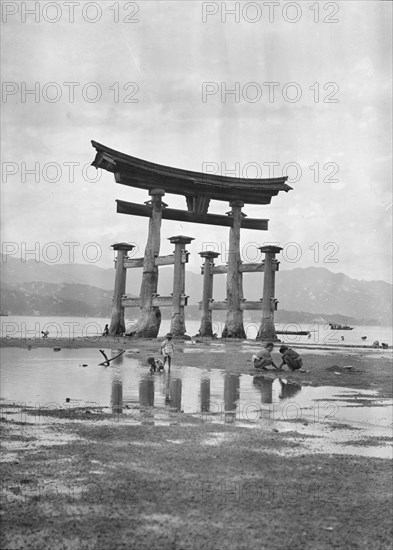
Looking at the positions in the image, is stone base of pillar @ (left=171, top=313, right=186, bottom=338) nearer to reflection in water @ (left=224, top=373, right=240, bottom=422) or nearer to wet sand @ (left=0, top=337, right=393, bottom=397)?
wet sand @ (left=0, top=337, right=393, bottom=397)

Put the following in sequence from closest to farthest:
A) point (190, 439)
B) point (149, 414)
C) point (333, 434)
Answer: point (190, 439), point (333, 434), point (149, 414)

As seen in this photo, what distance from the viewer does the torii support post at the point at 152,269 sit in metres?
29.0

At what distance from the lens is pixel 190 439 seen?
25.7 ft

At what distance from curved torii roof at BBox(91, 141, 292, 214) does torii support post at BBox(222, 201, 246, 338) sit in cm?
96

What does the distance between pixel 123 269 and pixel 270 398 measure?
21204mm

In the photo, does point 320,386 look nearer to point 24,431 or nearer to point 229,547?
point 24,431

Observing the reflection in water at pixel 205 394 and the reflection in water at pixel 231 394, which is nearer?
the reflection in water at pixel 231 394

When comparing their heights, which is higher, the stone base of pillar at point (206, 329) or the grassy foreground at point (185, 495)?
the stone base of pillar at point (206, 329)

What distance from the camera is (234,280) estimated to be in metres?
32.1

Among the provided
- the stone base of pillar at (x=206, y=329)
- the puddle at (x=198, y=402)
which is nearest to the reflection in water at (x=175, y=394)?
the puddle at (x=198, y=402)

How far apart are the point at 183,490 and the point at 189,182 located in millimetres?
25750

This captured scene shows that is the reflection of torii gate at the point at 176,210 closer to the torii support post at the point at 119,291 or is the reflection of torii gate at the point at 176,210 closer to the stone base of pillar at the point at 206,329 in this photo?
the torii support post at the point at 119,291

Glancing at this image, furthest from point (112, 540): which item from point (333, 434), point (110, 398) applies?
point (110, 398)

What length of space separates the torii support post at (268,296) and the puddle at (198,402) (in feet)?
47.8
